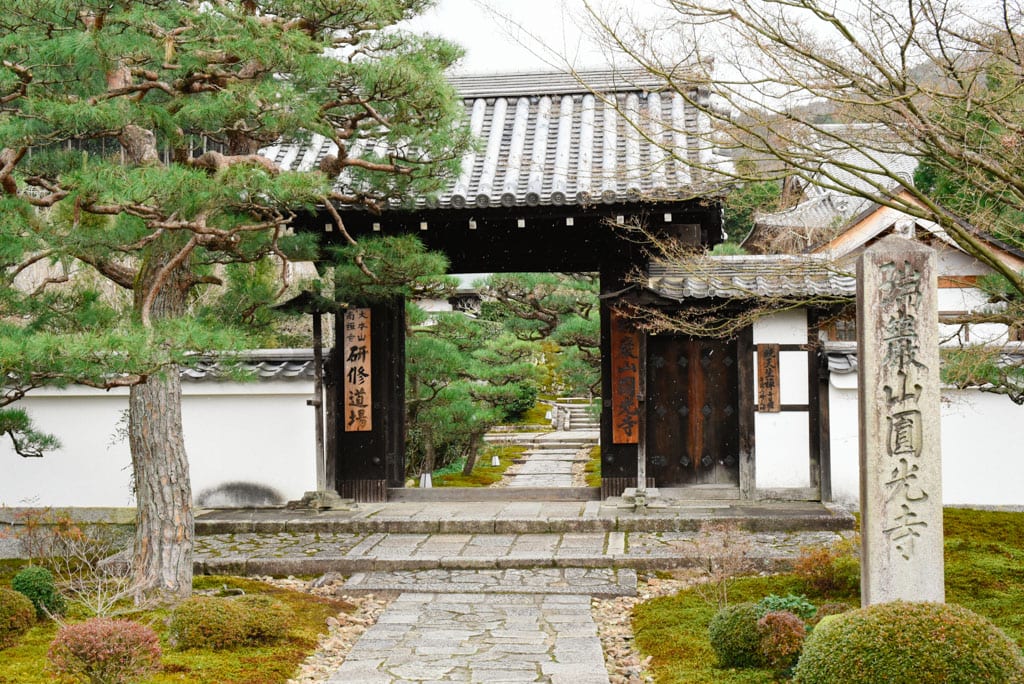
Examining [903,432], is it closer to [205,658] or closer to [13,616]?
[205,658]

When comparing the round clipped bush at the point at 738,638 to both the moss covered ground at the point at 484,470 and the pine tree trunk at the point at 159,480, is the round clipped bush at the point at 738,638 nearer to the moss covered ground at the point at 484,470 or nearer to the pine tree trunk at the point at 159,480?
the pine tree trunk at the point at 159,480

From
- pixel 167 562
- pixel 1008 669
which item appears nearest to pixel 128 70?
pixel 167 562

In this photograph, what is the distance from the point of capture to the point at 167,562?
739 centimetres

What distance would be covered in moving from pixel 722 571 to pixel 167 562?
4310 mm

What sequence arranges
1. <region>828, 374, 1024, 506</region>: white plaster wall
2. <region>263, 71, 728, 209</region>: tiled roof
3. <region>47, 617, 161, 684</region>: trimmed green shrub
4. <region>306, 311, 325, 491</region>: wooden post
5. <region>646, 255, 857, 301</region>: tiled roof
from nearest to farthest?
<region>47, 617, 161, 684</region>: trimmed green shrub < <region>263, 71, 728, 209</region>: tiled roof < <region>646, 255, 857, 301</region>: tiled roof < <region>828, 374, 1024, 506</region>: white plaster wall < <region>306, 311, 325, 491</region>: wooden post

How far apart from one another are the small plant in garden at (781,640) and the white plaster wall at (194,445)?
24.9 feet

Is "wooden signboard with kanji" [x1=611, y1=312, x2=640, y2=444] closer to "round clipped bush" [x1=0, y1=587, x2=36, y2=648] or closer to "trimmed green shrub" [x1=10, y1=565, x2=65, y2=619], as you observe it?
"trimmed green shrub" [x1=10, y1=565, x2=65, y2=619]

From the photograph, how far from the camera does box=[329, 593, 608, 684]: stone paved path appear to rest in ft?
20.0

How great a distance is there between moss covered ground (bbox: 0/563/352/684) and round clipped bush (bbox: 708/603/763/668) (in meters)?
2.78

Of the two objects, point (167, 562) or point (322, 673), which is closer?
point (322, 673)

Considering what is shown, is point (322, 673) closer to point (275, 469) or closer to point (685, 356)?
point (275, 469)

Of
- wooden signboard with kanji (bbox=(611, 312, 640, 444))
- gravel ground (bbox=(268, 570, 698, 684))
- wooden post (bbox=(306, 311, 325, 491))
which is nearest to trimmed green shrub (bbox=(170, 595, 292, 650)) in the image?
gravel ground (bbox=(268, 570, 698, 684))

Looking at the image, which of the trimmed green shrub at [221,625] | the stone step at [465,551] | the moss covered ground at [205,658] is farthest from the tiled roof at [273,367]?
the trimmed green shrub at [221,625]

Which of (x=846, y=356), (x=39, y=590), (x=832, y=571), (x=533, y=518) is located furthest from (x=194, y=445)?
(x=846, y=356)
